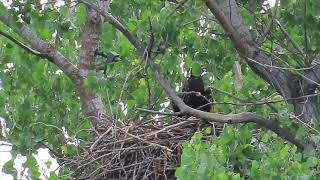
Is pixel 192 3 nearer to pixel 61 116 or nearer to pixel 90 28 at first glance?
pixel 90 28

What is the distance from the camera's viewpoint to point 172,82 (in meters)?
8.42

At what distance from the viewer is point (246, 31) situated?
5.96m

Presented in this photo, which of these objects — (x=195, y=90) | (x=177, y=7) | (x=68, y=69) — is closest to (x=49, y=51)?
(x=68, y=69)

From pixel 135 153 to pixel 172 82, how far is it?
2.20m

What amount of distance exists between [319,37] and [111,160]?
1.76 metres

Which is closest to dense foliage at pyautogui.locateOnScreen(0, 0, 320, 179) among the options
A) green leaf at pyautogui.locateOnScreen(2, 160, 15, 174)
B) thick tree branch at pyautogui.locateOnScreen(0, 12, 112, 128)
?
green leaf at pyautogui.locateOnScreen(2, 160, 15, 174)

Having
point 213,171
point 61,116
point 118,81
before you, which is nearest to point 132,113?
point 118,81

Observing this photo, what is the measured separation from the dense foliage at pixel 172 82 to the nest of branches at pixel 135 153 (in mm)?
Result: 201

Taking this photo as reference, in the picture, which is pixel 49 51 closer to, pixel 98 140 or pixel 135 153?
pixel 98 140

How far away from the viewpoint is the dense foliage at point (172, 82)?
17.3 ft

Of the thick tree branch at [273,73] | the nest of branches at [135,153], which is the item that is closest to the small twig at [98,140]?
the nest of branches at [135,153]

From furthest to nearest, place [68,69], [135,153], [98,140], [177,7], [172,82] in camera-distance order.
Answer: [172,82]
[68,69]
[98,140]
[135,153]
[177,7]

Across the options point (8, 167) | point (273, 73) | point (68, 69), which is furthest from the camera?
point (68, 69)

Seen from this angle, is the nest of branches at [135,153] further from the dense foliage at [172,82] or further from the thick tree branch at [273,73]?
the thick tree branch at [273,73]
